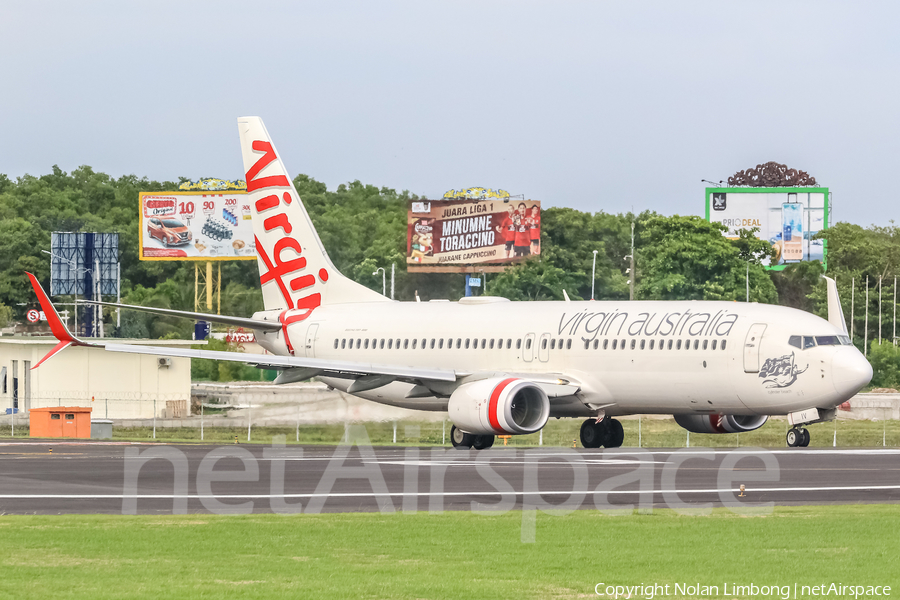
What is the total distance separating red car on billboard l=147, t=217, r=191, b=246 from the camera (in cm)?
11325

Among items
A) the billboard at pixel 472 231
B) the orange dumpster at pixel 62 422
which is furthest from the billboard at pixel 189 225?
the orange dumpster at pixel 62 422

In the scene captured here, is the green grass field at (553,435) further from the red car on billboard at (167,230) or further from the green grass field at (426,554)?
the red car on billboard at (167,230)

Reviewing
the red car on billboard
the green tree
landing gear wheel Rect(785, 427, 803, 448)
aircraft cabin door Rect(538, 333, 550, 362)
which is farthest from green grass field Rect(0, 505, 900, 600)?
the red car on billboard

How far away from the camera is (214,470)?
26.6 m

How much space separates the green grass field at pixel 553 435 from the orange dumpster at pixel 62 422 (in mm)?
1260

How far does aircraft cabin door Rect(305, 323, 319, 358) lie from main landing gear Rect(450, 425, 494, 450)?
6.90m

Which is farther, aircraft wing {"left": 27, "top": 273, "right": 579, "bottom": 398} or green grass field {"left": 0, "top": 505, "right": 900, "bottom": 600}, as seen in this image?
aircraft wing {"left": 27, "top": 273, "right": 579, "bottom": 398}

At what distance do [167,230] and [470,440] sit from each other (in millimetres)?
81172

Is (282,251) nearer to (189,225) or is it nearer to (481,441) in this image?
(481,441)

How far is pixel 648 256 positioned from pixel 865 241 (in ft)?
111

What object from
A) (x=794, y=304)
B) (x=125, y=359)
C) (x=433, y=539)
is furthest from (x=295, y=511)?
(x=794, y=304)

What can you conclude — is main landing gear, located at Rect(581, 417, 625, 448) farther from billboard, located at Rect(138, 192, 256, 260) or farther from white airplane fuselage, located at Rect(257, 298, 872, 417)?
billboard, located at Rect(138, 192, 256, 260)

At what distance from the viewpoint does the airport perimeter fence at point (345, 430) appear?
4653cm

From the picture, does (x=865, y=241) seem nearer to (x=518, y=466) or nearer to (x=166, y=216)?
(x=166, y=216)
